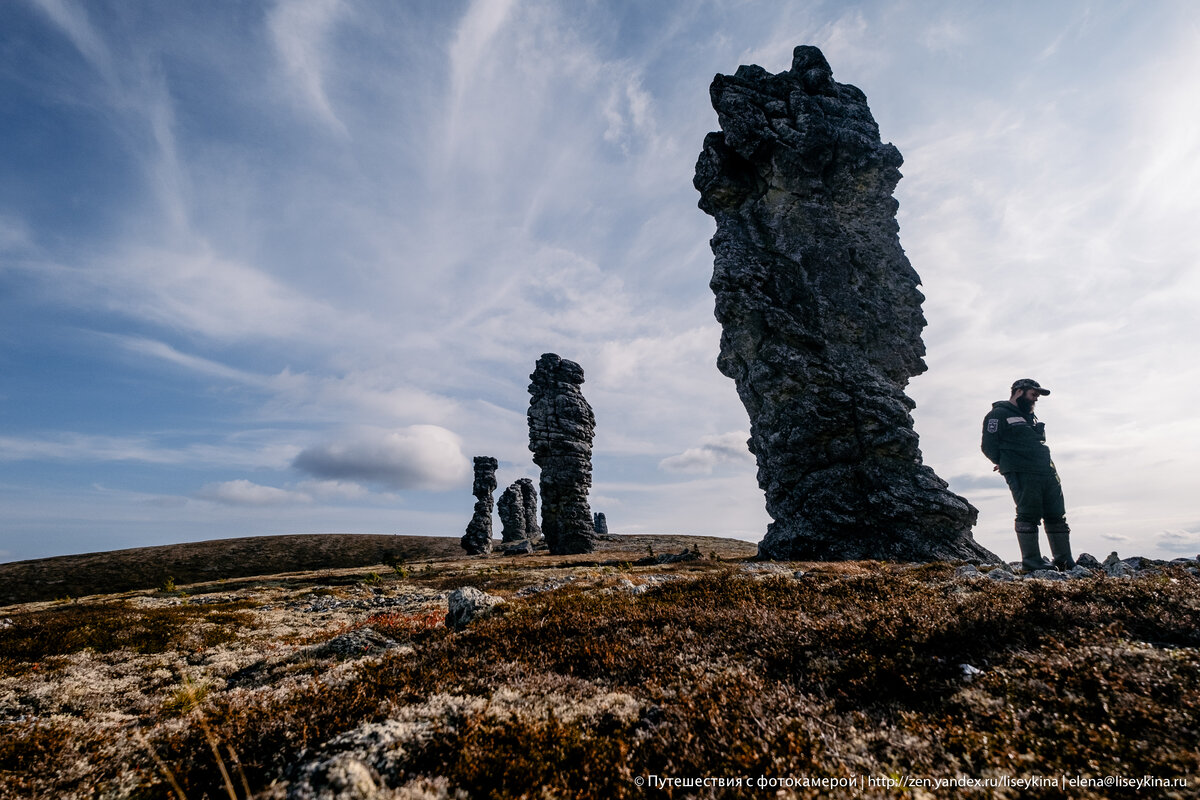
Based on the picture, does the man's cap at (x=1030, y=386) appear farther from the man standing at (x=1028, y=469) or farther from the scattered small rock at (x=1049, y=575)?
the scattered small rock at (x=1049, y=575)

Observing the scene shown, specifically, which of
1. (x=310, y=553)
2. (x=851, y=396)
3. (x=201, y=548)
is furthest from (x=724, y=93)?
(x=201, y=548)

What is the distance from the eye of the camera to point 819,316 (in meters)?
32.3

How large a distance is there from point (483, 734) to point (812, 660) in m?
3.95

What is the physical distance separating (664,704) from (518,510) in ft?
299

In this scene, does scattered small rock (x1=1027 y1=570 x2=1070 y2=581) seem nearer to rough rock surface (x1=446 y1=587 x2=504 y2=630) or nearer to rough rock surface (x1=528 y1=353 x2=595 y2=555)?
rough rock surface (x1=446 y1=587 x2=504 y2=630)

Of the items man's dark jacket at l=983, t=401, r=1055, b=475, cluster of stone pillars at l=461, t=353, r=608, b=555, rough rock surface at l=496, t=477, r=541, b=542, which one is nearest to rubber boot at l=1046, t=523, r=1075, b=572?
man's dark jacket at l=983, t=401, r=1055, b=475

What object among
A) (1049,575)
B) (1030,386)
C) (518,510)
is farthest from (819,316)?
(518,510)

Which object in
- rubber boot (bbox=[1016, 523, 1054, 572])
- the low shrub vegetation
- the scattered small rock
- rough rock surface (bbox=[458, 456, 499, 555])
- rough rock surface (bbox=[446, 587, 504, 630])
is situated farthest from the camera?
rough rock surface (bbox=[458, 456, 499, 555])

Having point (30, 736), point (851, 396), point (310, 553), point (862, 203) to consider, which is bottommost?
point (310, 553)

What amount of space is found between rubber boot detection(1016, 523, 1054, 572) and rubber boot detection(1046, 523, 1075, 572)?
0.48 meters

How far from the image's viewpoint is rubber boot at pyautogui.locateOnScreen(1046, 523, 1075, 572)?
15.1 meters

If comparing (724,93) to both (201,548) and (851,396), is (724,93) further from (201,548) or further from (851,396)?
(201,548)

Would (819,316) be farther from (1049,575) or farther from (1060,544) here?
(1049,575)

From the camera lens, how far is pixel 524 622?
9.33m
